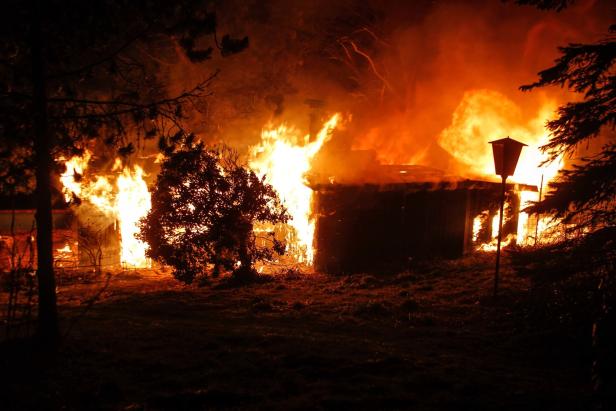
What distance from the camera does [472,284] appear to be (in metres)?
14.2

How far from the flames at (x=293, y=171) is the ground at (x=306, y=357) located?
7.08 meters

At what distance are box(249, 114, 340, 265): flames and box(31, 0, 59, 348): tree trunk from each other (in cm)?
1167

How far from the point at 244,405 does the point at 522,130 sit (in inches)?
959

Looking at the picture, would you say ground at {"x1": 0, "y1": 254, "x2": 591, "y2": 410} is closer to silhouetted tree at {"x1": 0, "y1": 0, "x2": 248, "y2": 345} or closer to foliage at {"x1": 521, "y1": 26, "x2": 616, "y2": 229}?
silhouetted tree at {"x1": 0, "y1": 0, "x2": 248, "y2": 345}

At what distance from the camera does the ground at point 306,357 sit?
6293 millimetres

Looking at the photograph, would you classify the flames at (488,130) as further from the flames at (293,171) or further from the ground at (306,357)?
the ground at (306,357)

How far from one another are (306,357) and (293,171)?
1602 cm

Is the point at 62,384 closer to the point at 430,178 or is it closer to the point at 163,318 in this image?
the point at 163,318

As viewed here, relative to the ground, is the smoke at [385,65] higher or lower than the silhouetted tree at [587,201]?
higher

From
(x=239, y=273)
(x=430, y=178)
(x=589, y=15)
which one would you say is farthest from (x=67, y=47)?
(x=589, y=15)

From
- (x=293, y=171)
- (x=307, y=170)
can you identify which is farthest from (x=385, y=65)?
(x=307, y=170)

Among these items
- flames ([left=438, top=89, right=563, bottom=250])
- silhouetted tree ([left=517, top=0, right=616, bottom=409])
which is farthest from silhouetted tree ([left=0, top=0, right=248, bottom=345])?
flames ([left=438, top=89, right=563, bottom=250])

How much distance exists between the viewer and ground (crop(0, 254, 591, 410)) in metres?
6.29

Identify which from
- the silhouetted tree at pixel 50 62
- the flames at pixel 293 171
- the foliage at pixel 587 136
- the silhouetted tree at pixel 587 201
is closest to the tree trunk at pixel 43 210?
the silhouetted tree at pixel 50 62
